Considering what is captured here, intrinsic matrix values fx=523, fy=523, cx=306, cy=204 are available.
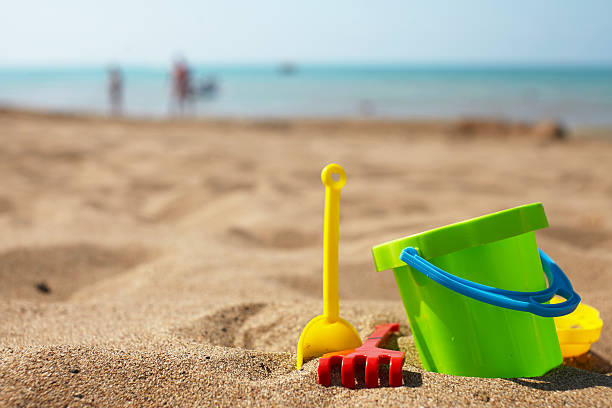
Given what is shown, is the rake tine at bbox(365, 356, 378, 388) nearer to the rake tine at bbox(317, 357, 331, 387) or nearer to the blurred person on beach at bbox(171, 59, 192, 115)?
the rake tine at bbox(317, 357, 331, 387)

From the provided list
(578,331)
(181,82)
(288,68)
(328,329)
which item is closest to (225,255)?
(328,329)

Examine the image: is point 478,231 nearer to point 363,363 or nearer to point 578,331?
point 363,363

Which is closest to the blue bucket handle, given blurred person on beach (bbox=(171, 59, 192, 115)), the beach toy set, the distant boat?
Answer: the beach toy set

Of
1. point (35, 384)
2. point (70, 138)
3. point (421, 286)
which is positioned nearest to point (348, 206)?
point (421, 286)

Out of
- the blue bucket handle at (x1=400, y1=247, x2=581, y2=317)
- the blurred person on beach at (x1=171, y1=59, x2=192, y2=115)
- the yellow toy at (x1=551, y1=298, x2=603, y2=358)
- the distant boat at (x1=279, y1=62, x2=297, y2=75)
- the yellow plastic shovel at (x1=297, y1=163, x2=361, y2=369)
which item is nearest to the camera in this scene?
the blue bucket handle at (x1=400, y1=247, x2=581, y2=317)

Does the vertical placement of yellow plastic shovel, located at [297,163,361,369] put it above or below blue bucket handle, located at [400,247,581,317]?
below

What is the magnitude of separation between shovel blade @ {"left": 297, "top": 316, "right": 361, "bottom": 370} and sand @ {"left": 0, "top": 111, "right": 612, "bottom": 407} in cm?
5

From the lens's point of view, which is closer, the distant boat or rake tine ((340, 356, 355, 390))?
rake tine ((340, 356, 355, 390))

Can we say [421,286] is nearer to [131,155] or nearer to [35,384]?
[35,384]

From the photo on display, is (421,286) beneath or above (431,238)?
beneath

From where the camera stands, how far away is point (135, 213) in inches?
132

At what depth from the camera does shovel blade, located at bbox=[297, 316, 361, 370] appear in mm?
1180

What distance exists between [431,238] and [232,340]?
0.72 metres

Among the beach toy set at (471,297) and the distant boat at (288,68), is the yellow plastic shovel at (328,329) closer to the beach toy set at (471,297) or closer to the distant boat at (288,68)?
the beach toy set at (471,297)
